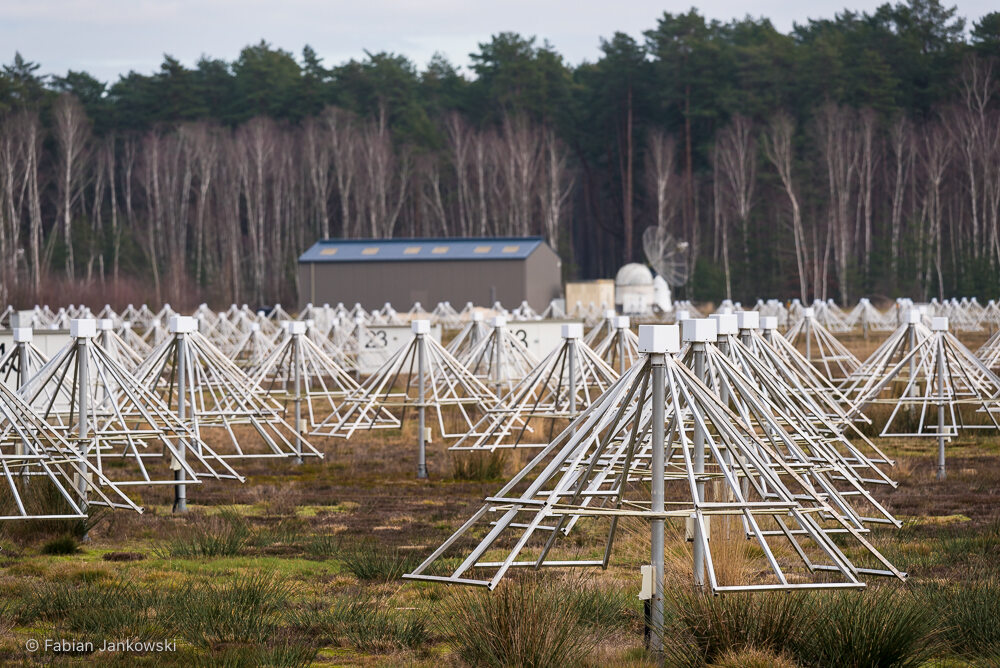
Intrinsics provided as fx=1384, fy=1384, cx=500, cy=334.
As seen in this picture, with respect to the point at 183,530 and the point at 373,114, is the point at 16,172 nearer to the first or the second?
the point at 373,114

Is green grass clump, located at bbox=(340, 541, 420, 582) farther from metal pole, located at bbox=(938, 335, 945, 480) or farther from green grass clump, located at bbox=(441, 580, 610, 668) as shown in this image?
metal pole, located at bbox=(938, 335, 945, 480)

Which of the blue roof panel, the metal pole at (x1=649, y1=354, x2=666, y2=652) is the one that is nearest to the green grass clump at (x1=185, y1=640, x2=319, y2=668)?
the metal pole at (x1=649, y1=354, x2=666, y2=652)

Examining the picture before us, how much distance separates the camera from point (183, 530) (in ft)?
45.9

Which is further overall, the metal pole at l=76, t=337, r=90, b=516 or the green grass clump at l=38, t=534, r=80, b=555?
the metal pole at l=76, t=337, r=90, b=516

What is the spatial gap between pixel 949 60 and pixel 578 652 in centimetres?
8315

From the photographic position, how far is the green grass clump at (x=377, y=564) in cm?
1174

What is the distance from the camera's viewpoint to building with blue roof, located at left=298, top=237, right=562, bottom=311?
70.6 metres

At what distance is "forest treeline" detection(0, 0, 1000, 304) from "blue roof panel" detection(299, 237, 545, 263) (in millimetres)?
7071

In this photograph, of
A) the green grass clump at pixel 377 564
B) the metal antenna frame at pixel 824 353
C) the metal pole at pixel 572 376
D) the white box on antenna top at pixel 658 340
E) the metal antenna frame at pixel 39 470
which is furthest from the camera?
the metal antenna frame at pixel 824 353

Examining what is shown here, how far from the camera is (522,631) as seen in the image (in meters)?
8.07

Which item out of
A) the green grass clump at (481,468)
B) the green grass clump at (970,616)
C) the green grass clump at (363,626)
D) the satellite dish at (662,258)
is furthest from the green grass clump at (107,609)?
the satellite dish at (662,258)

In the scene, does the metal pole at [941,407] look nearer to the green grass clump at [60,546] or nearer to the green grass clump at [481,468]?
the green grass clump at [481,468]

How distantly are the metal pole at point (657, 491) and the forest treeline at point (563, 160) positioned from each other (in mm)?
63590

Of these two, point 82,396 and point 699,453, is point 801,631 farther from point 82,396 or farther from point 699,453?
point 82,396
